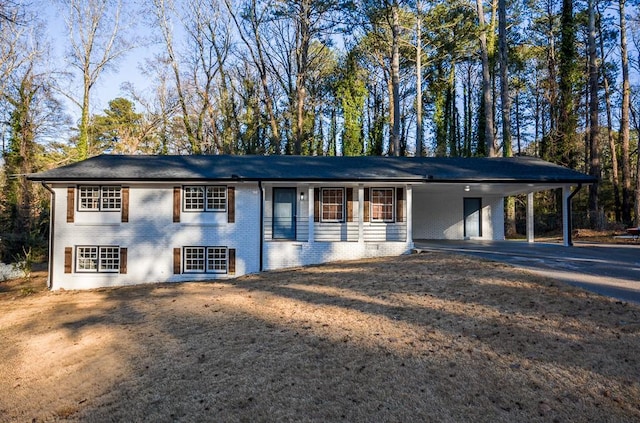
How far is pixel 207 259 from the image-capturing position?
13773 mm

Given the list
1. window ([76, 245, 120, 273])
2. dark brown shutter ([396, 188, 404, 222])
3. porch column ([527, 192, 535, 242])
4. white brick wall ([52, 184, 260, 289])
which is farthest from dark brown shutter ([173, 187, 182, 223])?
porch column ([527, 192, 535, 242])

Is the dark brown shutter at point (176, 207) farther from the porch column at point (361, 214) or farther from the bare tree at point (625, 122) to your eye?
the bare tree at point (625, 122)

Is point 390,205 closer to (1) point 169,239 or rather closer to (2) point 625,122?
(1) point 169,239

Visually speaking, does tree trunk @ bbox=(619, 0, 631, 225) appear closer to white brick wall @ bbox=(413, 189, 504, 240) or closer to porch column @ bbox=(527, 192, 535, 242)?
porch column @ bbox=(527, 192, 535, 242)

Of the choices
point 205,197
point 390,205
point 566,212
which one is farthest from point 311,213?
point 566,212

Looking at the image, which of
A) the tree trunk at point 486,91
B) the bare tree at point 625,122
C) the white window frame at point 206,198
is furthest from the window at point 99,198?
the bare tree at point 625,122

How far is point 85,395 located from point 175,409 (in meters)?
1.46

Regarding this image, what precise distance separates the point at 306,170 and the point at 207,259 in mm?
4842

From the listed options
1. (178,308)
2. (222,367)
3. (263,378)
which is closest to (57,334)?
(178,308)

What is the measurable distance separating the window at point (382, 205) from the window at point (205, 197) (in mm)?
5602

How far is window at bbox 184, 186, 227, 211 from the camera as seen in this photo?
1390 centimetres

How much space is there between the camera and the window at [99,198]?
1380 centimetres

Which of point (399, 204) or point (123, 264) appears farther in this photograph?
point (399, 204)

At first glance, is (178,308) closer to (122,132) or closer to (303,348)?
(303,348)
